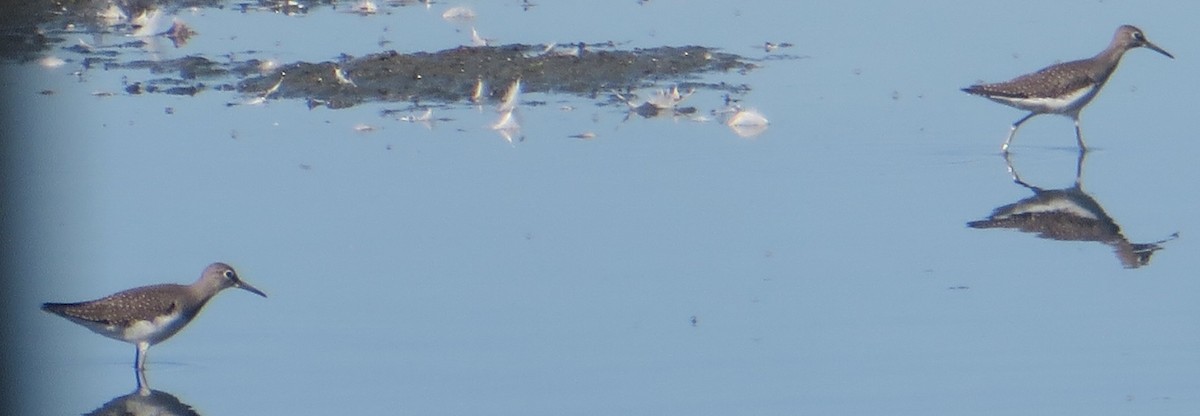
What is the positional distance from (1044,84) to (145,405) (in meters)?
7.12

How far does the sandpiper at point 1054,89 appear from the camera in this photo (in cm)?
1121

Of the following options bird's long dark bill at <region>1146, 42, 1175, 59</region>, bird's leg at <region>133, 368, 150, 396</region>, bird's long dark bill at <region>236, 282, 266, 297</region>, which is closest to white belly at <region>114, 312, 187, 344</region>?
bird's leg at <region>133, 368, 150, 396</region>

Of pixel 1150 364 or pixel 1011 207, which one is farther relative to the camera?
pixel 1011 207

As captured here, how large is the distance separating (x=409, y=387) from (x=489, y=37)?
339 inches

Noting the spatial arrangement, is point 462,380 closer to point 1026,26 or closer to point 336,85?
point 336,85

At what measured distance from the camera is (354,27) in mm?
14945

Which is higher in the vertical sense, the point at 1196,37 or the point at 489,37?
the point at 489,37

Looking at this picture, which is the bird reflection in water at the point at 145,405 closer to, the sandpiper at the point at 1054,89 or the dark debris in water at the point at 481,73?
the dark debris in water at the point at 481,73

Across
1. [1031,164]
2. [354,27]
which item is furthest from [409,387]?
[354,27]

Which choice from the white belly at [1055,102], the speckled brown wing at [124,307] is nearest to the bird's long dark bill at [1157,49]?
the white belly at [1055,102]

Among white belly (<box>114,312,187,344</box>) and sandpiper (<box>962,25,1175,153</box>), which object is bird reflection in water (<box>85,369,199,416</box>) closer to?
white belly (<box>114,312,187,344</box>)

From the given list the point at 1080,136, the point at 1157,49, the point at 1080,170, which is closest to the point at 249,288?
the point at 1080,170

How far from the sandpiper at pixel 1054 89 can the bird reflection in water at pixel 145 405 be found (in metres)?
6.48

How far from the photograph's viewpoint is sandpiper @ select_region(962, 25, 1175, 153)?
11211 millimetres
